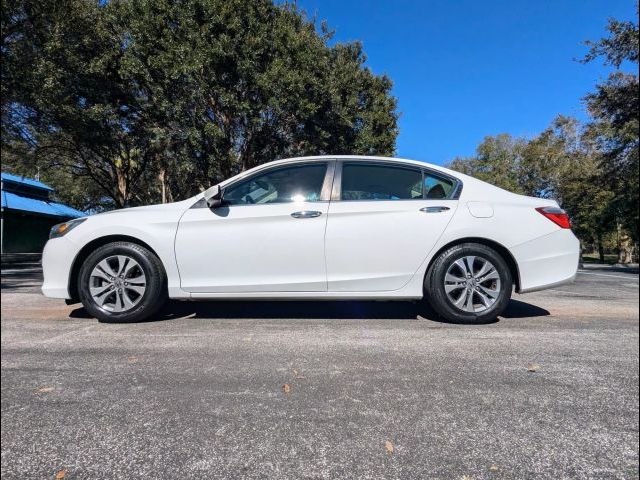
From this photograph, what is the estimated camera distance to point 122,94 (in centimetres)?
1191

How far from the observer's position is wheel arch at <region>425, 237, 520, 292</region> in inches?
123

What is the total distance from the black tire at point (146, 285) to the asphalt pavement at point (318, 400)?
118 millimetres

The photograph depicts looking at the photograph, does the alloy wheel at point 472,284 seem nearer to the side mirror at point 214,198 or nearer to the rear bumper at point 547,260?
the rear bumper at point 547,260

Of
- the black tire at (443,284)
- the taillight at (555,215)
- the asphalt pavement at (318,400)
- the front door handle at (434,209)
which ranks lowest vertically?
the asphalt pavement at (318,400)

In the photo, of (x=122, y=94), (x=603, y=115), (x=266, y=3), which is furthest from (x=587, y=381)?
(x=603, y=115)

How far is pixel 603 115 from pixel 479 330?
56.3 feet

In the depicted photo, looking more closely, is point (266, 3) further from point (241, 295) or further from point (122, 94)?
point (241, 295)

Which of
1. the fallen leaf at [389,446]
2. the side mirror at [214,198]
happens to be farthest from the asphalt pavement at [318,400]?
the side mirror at [214,198]

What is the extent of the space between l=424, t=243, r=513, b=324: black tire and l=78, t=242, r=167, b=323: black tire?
7.30ft

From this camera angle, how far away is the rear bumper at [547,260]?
10.2 ft

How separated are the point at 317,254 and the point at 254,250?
20.4 inches

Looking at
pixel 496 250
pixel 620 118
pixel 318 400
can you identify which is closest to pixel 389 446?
pixel 318 400

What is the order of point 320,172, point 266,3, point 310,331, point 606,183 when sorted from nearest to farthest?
point 310,331
point 320,172
point 266,3
point 606,183

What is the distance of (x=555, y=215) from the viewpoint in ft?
10.4
